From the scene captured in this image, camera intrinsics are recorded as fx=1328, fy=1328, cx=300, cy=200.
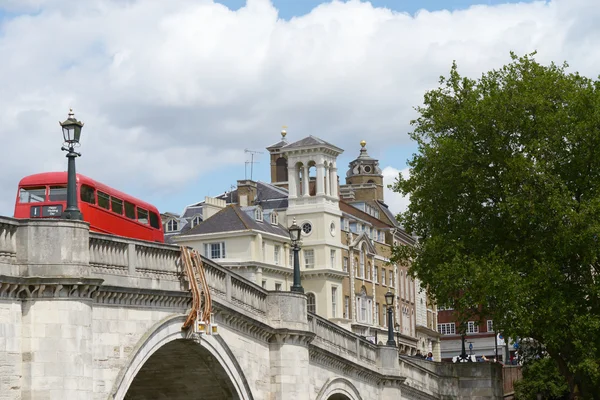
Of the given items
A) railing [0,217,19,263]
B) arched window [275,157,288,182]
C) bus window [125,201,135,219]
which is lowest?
railing [0,217,19,263]

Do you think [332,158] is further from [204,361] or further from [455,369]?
[204,361]

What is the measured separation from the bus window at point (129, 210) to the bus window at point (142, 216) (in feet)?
1.59

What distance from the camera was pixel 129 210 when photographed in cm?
3994

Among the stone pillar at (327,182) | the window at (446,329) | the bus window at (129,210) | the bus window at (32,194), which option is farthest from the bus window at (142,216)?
the window at (446,329)

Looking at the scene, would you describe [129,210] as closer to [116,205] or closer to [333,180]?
[116,205]

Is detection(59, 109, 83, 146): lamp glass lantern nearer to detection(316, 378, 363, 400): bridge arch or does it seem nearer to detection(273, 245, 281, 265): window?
detection(316, 378, 363, 400): bridge arch

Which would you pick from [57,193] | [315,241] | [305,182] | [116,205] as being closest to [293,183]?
[305,182]

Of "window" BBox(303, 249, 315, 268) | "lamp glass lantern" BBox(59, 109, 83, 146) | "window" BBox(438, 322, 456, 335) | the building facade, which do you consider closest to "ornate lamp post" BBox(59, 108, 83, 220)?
"lamp glass lantern" BBox(59, 109, 83, 146)

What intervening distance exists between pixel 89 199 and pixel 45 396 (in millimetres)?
13125

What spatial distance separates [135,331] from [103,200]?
10792mm

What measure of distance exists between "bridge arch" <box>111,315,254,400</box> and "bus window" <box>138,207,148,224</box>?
787 centimetres

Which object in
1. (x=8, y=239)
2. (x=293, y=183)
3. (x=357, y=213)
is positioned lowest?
(x=8, y=239)

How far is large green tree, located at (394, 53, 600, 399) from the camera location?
155 feet

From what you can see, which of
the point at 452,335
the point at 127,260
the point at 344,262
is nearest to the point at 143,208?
the point at 127,260
